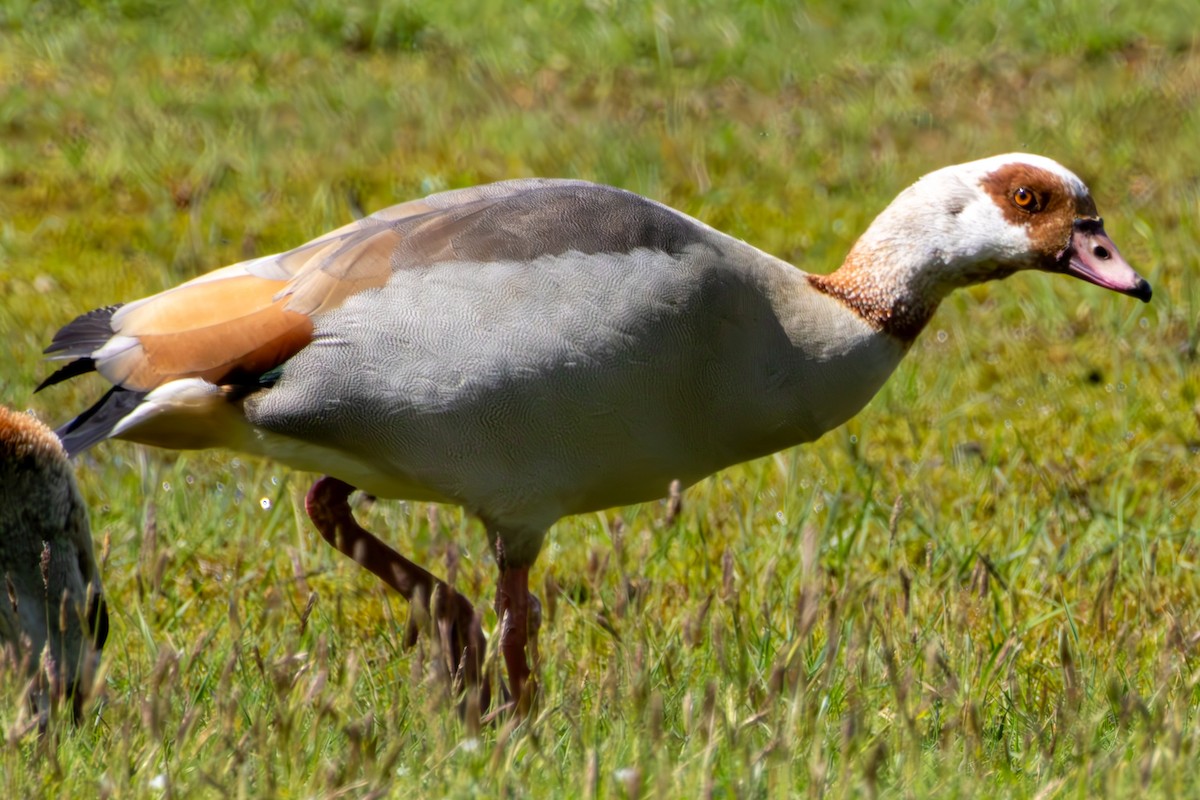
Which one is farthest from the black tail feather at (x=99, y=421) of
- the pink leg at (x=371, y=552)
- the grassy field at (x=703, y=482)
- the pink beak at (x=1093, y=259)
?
the pink beak at (x=1093, y=259)

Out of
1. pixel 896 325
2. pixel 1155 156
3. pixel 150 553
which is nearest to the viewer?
pixel 150 553

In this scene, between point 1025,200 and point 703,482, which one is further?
point 703,482

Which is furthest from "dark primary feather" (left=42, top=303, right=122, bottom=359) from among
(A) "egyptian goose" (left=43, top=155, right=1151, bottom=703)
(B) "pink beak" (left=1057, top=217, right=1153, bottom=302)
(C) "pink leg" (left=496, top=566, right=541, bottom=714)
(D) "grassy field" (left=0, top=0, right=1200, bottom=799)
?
(B) "pink beak" (left=1057, top=217, right=1153, bottom=302)

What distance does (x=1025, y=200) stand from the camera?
13.8ft

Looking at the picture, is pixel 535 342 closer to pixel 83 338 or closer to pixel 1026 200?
pixel 83 338

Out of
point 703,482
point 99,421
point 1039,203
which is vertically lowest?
point 703,482

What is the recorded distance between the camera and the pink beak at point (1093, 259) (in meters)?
4.22

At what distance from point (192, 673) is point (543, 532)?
83 centimetres

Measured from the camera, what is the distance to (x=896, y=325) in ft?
13.9

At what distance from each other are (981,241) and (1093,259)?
10.7 inches

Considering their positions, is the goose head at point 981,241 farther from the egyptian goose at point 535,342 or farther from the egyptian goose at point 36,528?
the egyptian goose at point 36,528

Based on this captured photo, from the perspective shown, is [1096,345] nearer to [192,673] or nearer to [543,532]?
[543,532]

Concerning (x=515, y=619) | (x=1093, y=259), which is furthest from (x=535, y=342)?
(x=1093, y=259)

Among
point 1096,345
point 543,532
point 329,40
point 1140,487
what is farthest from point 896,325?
point 329,40
